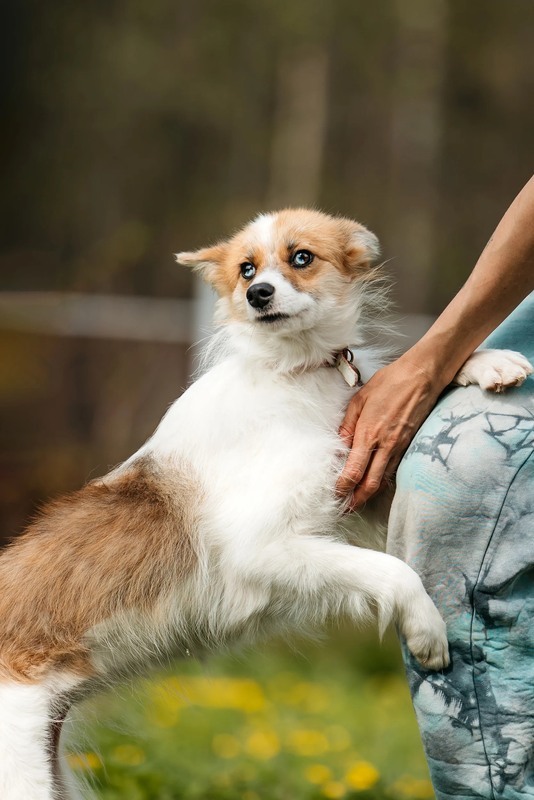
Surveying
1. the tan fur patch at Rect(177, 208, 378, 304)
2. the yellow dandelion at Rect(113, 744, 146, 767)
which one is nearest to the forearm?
the tan fur patch at Rect(177, 208, 378, 304)

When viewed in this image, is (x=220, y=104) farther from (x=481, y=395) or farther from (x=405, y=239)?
(x=481, y=395)

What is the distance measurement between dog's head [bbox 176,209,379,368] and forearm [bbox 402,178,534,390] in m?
0.58

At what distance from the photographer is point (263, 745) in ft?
16.1

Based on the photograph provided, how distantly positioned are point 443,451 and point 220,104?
11.0 metres

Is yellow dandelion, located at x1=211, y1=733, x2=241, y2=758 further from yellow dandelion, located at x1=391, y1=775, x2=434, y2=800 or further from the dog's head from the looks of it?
the dog's head

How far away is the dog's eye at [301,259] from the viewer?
3520 millimetres

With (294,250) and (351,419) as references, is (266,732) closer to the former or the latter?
(351,419)

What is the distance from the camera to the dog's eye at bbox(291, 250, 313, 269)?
3520 mm

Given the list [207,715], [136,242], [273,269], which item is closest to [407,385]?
[273,269]

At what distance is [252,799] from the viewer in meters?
4.02

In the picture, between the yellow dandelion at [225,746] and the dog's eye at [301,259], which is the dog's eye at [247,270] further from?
the yellow dandelion at [225,746]

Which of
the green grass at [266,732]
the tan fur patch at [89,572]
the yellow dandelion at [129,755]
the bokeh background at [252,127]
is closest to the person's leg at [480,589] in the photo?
the tan fur patch at [89,572]

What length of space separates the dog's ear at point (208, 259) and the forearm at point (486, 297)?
3.76 ft

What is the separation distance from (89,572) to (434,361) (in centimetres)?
125
